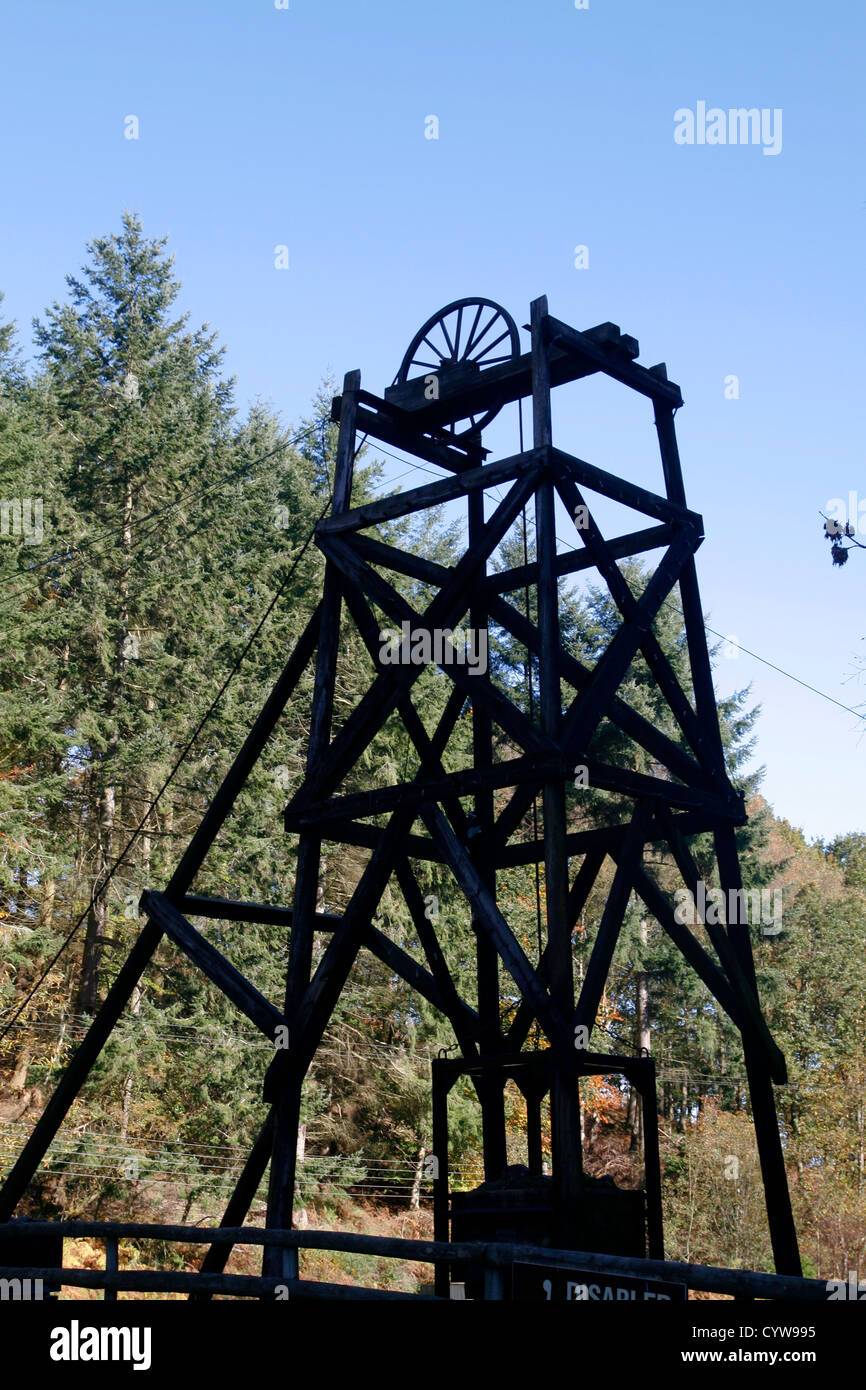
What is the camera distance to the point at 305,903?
35.4 feet

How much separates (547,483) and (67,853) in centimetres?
1990

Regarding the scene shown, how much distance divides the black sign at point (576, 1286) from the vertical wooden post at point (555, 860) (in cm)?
123

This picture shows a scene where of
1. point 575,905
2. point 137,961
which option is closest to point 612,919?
point 575,905

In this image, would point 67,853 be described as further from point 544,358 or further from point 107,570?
point 544,358

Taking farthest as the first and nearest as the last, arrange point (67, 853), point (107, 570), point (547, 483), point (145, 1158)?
point (107, 570), point (67, 853), point (145, 1158), point (547, 483)

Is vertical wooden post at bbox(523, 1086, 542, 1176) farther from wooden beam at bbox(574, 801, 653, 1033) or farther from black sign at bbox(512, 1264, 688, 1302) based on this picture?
black sign at bbox(512, 1264, 688, 1302)

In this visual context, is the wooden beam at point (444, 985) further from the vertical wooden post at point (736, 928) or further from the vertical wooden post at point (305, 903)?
the vertical wooden post at point (736, 928)

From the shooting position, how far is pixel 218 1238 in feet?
29.4

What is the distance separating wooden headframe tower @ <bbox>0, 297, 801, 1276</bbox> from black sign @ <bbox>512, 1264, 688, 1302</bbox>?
1.57 meters

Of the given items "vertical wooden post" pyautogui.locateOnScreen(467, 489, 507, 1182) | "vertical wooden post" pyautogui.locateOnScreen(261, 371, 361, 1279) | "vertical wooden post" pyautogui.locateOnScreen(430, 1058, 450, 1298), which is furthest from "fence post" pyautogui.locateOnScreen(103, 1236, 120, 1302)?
"vertical wooden post" pyautogui.locateOnScreen(467, 489, 507, 1182)

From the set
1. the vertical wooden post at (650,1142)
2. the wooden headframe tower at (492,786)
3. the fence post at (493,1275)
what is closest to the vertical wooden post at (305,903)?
the wooden headframe tower at (492,786)

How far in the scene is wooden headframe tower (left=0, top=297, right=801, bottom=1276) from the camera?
31.1 feet

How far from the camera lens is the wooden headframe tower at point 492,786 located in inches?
373
